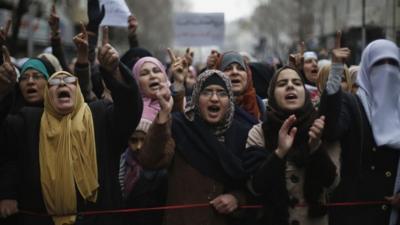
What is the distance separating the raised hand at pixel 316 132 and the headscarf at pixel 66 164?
145 centimetres

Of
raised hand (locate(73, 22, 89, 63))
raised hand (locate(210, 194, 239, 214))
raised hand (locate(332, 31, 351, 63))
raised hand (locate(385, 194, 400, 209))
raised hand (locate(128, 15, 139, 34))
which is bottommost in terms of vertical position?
raised hand (locate(385, 194, 400, 209))

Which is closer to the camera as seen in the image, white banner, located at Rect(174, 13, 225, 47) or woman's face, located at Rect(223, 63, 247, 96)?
woman's face, located at Rect(223, 63, 247, 96)

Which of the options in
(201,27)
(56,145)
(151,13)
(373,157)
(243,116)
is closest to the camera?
(56,145)

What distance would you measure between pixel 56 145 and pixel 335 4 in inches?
1214

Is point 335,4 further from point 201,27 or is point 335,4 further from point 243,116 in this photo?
point 243,116

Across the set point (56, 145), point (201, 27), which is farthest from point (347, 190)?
point (201, 27)

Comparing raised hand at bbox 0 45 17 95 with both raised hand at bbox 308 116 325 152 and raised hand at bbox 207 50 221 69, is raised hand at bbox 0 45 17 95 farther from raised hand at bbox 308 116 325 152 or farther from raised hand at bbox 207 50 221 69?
raised hand at bbox 207 50 221 69

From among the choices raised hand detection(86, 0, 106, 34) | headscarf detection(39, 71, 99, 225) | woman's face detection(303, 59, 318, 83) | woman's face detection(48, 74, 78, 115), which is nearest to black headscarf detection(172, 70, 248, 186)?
headscarf detection(39, 71, 99, 225)

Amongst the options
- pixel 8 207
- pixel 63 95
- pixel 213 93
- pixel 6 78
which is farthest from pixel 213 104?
pixel 8 207

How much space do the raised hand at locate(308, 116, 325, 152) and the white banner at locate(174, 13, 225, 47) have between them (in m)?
6.64

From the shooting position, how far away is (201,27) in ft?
35.0

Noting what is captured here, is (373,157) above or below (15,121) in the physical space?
below

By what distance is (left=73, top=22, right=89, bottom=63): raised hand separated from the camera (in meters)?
4.59

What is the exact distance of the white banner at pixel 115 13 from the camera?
21.0ft
